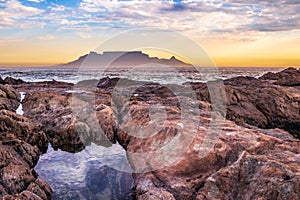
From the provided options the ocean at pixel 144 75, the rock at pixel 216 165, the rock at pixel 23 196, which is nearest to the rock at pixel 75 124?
the rock at pixel 216 165

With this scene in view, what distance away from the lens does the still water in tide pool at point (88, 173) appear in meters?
10.3

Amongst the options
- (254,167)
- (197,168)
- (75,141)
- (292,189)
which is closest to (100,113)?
(75,141)

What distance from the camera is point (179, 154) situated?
10.4m

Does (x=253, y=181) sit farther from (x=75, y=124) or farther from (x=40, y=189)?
(x=75, y=124)

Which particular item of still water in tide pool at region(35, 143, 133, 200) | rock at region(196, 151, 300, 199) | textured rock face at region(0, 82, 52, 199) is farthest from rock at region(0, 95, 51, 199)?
rock at region(196, 151, 300, 199)

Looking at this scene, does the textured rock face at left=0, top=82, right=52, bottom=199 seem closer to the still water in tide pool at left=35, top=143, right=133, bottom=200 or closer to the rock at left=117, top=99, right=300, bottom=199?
the still water in tide pool at left=35, top=143, right=133, bottom=200

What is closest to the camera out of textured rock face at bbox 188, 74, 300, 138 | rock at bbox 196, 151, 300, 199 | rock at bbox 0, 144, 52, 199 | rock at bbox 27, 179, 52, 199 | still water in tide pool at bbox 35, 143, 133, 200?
rock at bbox 196, 151, 300, 199

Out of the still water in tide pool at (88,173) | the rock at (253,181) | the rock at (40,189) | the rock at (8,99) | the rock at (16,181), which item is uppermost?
the rock at (8,99)

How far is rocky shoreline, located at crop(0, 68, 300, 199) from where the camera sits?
27.1 ft

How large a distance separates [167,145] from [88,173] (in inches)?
138

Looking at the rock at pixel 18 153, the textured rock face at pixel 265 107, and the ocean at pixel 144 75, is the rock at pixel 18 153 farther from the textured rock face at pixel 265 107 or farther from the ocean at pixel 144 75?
the ocean at pixel 144 75

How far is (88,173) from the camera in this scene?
1180 cm

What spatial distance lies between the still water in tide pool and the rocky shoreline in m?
0.46

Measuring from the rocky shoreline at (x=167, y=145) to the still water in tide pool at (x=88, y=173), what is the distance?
0.46 meters
